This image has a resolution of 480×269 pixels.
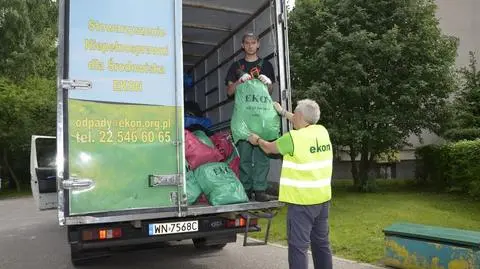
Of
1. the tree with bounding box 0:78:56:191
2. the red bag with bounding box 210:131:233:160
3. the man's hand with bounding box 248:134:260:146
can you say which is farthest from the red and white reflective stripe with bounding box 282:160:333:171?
the tree with bounding box 0:78:56:191

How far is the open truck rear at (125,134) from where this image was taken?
4.71 meters

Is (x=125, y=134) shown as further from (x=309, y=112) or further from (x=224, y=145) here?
(x=224, y=145)

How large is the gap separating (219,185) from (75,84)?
1798mm

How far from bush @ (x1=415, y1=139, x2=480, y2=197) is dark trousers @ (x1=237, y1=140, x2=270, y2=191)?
25.2 ft

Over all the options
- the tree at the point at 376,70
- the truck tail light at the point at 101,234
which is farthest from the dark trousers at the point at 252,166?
the tree at the point at 376,70

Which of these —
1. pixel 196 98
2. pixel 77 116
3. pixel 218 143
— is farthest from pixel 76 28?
pixel 196 98

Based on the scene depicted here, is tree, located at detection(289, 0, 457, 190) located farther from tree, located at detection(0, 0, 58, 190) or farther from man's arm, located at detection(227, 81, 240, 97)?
tree, located at detection(0, 0, 58, 190)

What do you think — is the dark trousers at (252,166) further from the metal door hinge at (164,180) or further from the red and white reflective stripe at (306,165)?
the red and white reflective stripe at (306,165)

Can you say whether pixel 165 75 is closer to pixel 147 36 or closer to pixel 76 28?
pixel 147 36

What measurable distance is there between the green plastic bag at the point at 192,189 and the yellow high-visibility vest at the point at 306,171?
1.25 meters

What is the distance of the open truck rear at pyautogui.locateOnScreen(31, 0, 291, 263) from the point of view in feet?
15.4

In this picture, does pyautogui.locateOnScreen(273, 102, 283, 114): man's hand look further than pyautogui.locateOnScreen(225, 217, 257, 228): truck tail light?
Yes

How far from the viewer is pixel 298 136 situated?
4.57m

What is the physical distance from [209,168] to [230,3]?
8.25 ft
